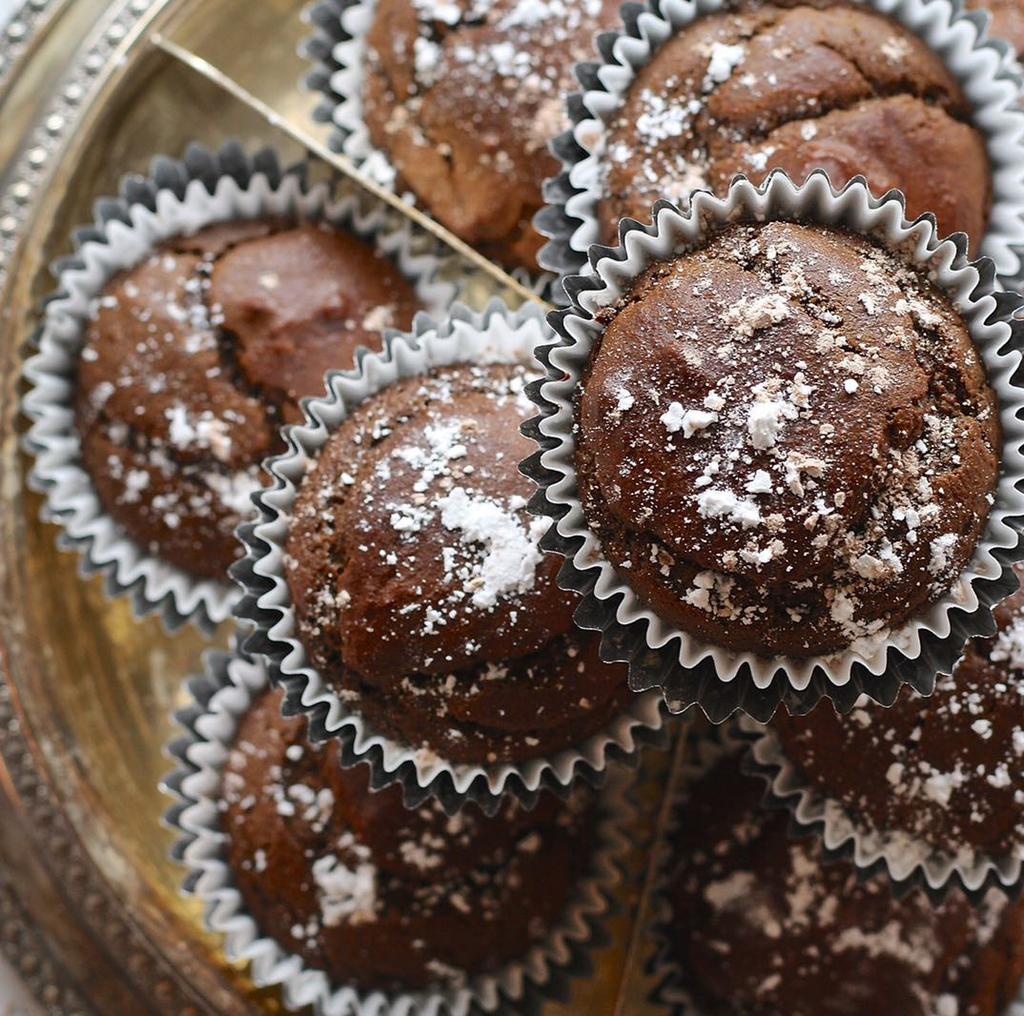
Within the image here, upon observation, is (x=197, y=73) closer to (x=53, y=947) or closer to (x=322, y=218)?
(x=322, y=218)

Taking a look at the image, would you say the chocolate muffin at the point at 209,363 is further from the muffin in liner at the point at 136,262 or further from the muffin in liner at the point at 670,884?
the muffin in liner at the point at 670,884

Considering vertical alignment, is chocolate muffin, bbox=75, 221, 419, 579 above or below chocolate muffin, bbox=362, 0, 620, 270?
below

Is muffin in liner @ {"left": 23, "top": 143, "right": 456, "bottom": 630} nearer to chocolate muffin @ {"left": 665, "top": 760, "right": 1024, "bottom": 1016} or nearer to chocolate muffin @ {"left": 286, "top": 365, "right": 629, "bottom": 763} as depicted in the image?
chocolate muffin @ {"left": 286, "top": 365, "right": 629, "bottom": 763}

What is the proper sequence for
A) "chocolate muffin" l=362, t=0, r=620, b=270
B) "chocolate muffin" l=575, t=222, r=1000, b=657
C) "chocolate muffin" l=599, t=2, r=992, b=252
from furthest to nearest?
"chocolate muffin" l=362, t=0, r=620, b=270 → "chocolate muffin" l=599, t=2, r=992, b=252 → "chocolate muffin" l=575, t=222, r=1000, b=657

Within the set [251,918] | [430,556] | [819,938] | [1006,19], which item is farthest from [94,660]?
[1006,19]

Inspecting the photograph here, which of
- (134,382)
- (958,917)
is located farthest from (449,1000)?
(134,382)

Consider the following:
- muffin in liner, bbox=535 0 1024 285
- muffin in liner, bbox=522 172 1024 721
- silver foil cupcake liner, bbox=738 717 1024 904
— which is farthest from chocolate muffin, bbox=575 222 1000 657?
silver foil cupcake liner, bbox=738 717 1024 904
